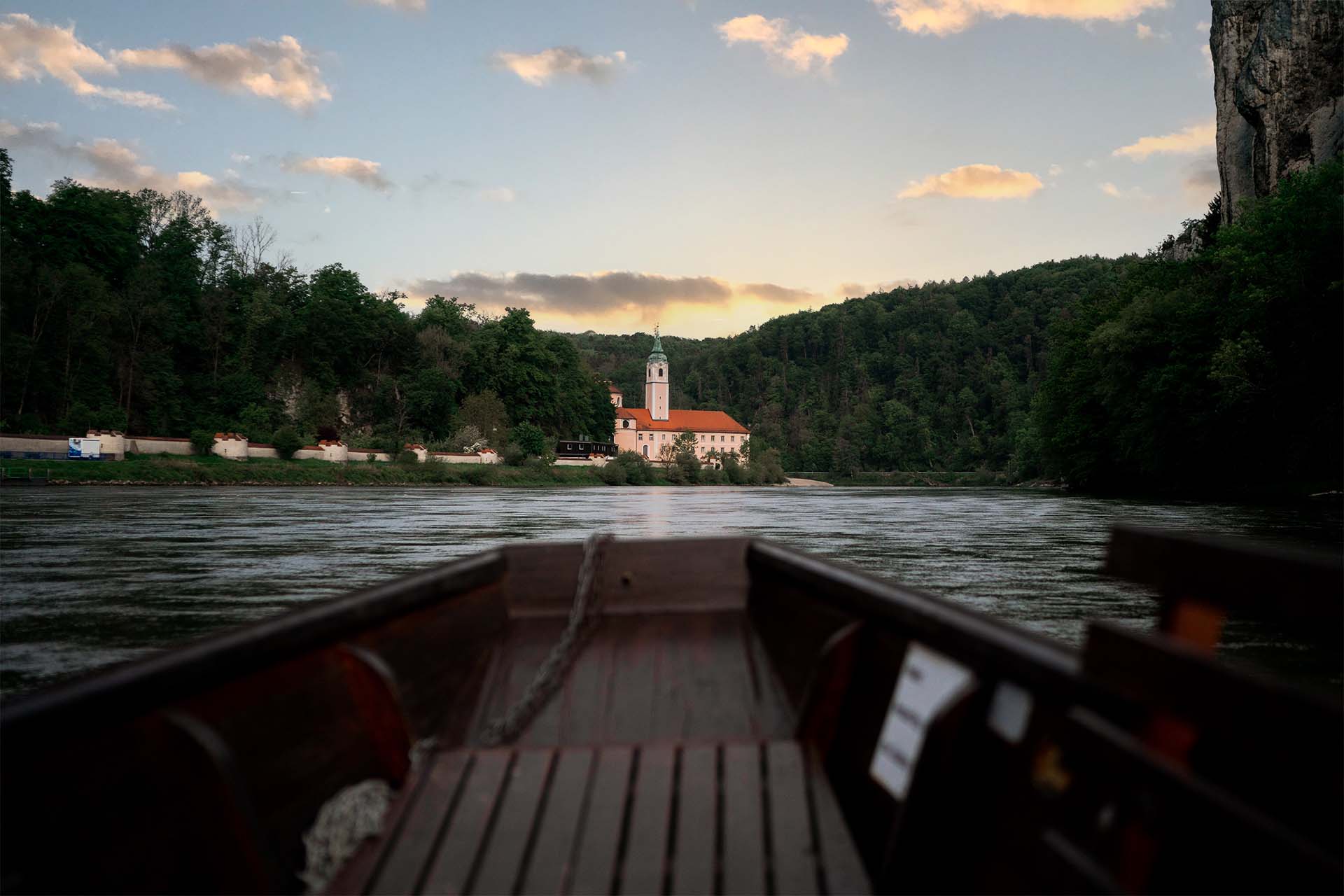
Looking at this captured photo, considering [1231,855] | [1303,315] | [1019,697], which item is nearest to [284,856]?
[1019,697]

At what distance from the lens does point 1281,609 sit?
166 centimetres

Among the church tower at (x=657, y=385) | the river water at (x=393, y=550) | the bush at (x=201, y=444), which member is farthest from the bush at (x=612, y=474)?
the church tower at (x=657, y=385)

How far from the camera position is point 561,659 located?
3.75m

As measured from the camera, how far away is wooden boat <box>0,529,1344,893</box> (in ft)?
5.27

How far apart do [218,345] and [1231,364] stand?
68119mm

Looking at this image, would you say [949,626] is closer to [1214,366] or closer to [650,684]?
[650,684]

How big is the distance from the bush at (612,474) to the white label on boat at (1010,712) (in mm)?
74049

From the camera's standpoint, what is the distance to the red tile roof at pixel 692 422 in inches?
5212

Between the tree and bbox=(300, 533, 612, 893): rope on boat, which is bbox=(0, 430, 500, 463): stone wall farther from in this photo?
bbox=(300, 533, 612, 893): rope on boat

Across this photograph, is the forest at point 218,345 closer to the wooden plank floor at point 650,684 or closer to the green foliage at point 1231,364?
the green foliage at point 1231,364

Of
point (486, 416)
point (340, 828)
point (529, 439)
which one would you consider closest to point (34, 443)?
point (486, 416)

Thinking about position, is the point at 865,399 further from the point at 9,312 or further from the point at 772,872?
the point at 772,872

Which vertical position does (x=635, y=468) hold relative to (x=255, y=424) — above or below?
below

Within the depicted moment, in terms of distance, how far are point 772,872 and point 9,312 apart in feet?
199
